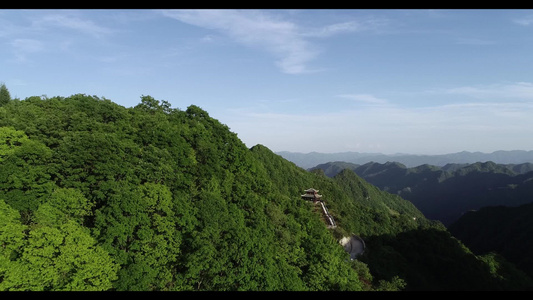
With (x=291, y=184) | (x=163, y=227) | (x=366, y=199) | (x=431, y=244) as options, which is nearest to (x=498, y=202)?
(x=366, y=199)

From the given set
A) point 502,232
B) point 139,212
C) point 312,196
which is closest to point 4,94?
point 139,212

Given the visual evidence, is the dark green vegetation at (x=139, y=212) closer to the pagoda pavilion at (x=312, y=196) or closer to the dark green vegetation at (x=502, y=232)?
the pagoda pavilion at (x=312, y=196)

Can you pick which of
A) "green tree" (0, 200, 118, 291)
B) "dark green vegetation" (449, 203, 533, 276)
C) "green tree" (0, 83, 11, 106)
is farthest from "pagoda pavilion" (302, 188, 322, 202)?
"green tree" (0, 83, 11, 106)

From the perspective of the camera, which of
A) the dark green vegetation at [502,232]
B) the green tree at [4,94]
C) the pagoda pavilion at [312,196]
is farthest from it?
the dark green vegetation at [502,232]

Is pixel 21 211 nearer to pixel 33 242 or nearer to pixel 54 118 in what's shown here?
pixel 33 242

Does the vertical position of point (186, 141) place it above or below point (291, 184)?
above

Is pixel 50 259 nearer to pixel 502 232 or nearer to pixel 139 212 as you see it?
pixel 139 212

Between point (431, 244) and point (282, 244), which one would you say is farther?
point (431, 244)

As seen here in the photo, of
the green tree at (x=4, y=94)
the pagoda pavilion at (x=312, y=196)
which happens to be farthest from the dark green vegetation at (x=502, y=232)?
the green tree at (x=4, y=94)
